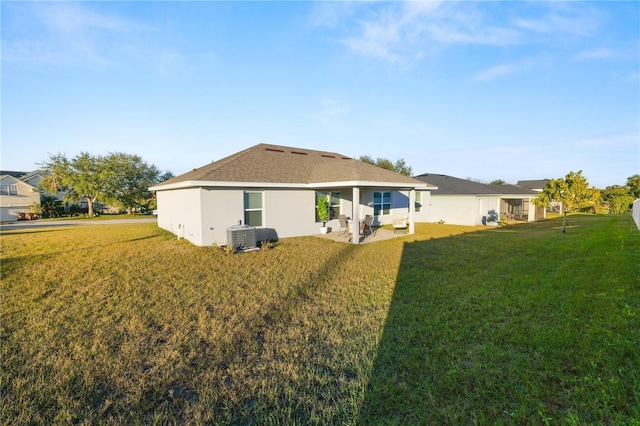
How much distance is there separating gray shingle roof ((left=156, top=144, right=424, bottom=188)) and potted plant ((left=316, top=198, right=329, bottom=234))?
1.30m

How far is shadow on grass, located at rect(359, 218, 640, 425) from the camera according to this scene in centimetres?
254

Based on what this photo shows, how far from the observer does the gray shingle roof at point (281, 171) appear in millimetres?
11305

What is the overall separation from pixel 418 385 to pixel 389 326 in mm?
1338

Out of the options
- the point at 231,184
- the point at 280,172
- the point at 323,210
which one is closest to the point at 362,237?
the point at 323,210

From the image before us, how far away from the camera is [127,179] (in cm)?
3403

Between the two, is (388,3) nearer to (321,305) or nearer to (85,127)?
(321,305)

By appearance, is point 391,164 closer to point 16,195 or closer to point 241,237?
point 241,237

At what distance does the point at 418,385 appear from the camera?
289 centimetres

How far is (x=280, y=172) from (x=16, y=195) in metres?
40.9

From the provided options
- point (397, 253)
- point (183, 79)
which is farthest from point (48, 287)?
point (183, 79)

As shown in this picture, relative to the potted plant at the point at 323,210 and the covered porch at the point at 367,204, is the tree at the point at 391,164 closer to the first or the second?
the covered porch at the point at 367,204

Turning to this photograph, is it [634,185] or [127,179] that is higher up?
[127,179]

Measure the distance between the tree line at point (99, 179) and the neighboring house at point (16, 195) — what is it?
131 inches

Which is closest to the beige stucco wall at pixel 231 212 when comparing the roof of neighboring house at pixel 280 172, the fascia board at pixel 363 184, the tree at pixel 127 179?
the roof of neighboring house at pixel 280 172
